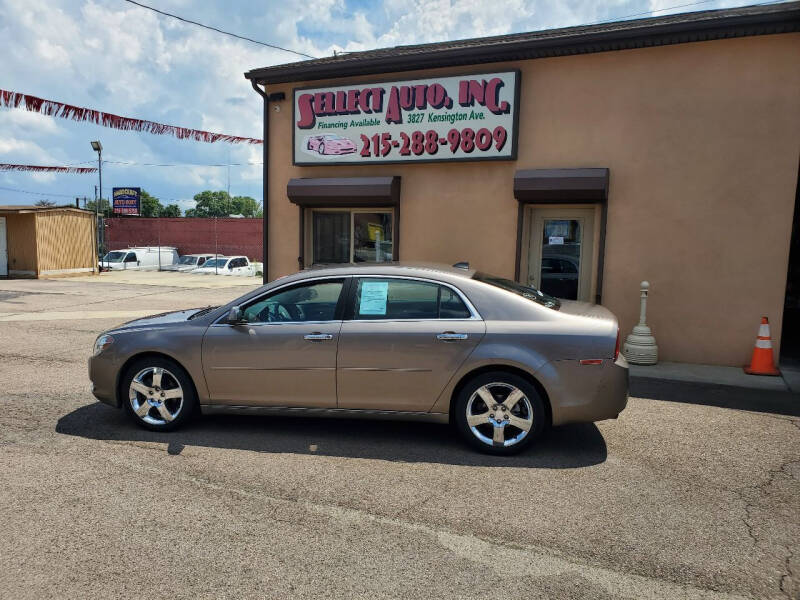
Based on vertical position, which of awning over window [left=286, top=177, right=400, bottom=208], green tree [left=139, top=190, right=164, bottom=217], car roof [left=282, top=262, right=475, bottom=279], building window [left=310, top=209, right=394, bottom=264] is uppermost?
green tree [left=139, top=190, right=164, bottom=217]

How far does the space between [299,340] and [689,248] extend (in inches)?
239

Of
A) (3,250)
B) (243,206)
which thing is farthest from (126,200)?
(243,206)

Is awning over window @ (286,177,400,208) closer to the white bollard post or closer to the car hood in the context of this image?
the white bollard post

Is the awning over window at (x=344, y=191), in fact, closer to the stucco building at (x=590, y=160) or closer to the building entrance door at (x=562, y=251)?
the stucco building at (x=590, y=160)

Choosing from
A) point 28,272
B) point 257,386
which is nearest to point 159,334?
point 257,386

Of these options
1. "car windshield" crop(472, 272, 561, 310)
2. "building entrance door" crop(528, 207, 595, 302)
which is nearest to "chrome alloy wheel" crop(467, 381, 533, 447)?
"car windshield" crop(472, 272, 561, 310)

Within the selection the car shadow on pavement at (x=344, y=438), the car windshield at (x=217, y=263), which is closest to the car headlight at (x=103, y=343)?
the car shadow on pavement at (x=344, y=438)

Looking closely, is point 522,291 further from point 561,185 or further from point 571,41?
point 571,41

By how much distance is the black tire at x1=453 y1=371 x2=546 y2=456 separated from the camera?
439 centimetres

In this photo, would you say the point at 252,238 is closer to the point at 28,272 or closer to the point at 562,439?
the point at 28,272

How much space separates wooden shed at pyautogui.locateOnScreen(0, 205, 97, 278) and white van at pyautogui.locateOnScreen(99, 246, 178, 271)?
465cm

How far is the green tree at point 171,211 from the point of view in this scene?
94.0 m

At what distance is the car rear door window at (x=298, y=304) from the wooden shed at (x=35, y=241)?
66.7ft

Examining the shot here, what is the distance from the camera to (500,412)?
175 inches
